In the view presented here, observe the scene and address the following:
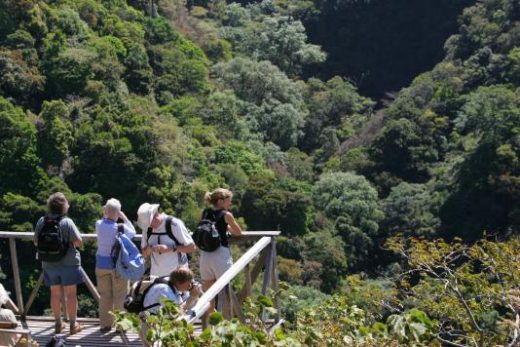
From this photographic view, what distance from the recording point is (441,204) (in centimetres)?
4147

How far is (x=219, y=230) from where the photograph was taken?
7090 millimetres

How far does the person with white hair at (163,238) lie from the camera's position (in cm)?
695

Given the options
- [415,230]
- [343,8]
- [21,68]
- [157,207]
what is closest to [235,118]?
[415,230]

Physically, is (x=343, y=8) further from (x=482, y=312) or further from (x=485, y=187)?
(x=482, y=312)

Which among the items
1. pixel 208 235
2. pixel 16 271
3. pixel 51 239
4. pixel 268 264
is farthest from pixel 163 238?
pixel 16 271

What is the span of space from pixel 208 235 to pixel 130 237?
65 cm

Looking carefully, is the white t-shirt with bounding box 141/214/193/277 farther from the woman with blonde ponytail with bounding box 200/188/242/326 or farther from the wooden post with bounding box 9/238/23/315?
the wooden post with bounding box 9/238/23/315

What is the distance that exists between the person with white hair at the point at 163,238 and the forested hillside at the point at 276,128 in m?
12.0

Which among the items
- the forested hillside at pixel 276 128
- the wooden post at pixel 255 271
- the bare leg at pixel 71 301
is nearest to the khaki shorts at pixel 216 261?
the wooden post at pixel 255 271

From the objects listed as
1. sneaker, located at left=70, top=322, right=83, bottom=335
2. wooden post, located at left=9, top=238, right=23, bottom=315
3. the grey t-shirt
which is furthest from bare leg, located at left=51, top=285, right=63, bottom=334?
wooden post, located at left=9, top=238, right=23, bottom=315

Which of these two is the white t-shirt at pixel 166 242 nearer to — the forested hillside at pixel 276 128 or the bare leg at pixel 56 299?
the bare leg at pixel 56 299

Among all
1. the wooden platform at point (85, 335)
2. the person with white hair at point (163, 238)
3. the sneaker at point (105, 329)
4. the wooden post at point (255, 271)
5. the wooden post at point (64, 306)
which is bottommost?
the wooden platform at point (85, 335)

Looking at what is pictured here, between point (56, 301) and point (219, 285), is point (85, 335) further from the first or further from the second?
point (219, 285)

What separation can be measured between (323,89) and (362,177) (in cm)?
1532
